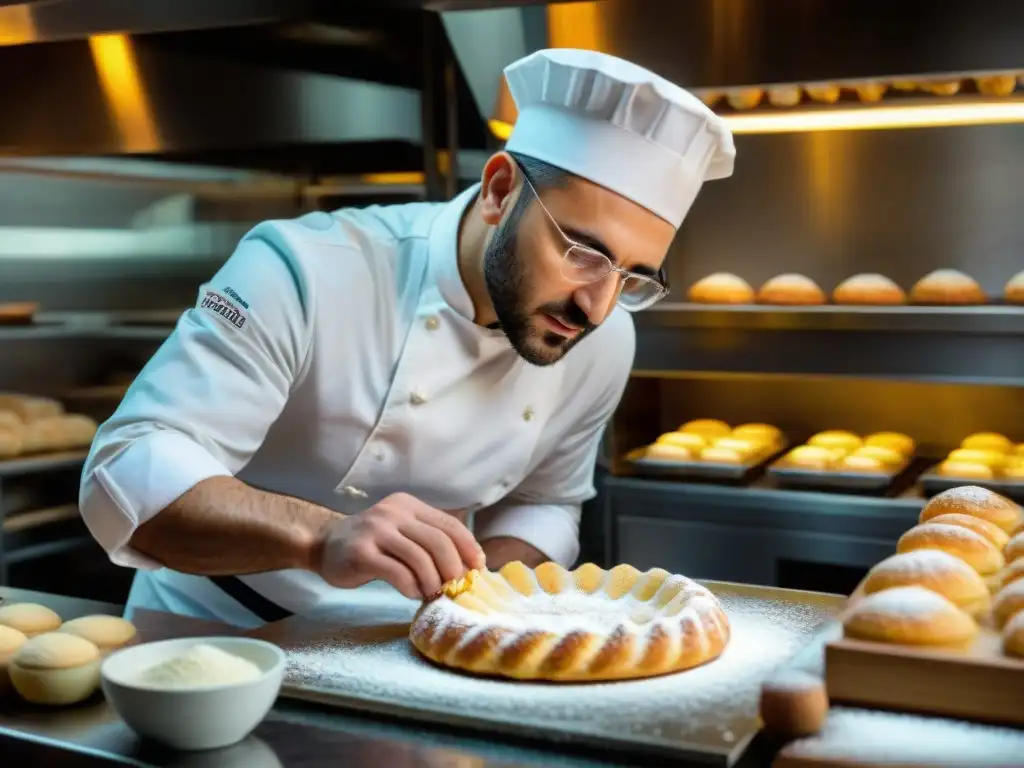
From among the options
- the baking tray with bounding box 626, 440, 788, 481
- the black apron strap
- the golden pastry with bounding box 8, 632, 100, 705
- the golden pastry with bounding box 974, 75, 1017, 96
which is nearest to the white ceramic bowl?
the golden pastry with bounding box 8, 632, 100, 705

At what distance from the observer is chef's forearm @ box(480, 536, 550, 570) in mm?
2014

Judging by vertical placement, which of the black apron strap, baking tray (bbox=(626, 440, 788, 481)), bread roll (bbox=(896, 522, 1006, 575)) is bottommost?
baking tray (bbox=(626, 440, 788, 481))

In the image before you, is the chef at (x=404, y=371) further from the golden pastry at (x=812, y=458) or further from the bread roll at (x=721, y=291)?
the bread roll at (x=721, y=291)

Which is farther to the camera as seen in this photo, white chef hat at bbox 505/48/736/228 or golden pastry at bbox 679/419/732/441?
golden pastry at bbox 679/419/732/441

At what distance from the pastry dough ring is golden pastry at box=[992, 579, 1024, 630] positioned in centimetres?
28

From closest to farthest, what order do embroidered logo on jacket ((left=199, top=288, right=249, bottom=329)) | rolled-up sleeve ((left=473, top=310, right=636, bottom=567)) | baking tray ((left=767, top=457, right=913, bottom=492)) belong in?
embroidered logo on jacket ((left=199, top=288, right=249, bottom=329)), rolled-up sleeve ((left=473, top=310, right=636, bottom=567)), baking tray ((left=767, top=457, right=913, bottom=492))

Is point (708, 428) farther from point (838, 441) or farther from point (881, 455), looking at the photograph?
point (881, 455)

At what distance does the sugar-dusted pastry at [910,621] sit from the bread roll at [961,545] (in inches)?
7.3

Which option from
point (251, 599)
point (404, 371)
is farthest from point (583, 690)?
point (251, 599)

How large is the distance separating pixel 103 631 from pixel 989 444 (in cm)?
211

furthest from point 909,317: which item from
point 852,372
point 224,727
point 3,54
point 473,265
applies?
point 3,54

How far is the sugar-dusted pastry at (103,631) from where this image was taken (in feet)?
4.45

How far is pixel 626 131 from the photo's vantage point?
5.45ft

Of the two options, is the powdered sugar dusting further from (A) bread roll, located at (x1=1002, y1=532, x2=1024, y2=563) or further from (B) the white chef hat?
(B) the white chef hat
